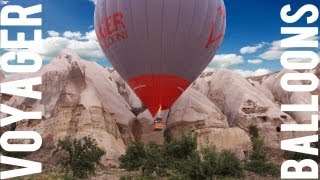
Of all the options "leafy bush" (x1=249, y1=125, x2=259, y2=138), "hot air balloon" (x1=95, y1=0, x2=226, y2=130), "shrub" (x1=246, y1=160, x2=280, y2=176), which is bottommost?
"shrub" (x1=246, y1=160, x2=280, y2=176)

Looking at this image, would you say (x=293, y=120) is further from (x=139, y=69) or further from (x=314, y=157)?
(x=139, y=69)

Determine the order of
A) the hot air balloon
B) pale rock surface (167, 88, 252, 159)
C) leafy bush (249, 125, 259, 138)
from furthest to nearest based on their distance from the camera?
leafy bush (249, 125, 259, 138) < pale rock surface (167, 88, 252, 159) < the hot air balloon

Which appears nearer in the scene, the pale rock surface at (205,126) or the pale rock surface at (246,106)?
the pale rock surface at (205,126)

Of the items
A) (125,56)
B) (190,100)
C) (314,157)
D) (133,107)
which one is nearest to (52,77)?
(133,107)

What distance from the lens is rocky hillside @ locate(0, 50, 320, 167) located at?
44594 mm

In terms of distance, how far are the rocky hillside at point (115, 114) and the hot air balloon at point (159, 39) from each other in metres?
13.9

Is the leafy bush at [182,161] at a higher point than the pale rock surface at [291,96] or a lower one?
lower

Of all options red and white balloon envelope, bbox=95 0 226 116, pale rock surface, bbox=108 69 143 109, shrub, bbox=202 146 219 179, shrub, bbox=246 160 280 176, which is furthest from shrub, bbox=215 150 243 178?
pale rock surface, bbox=108 69 143 109

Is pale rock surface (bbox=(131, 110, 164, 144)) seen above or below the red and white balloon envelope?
below

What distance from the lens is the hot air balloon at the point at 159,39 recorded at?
93.7 ft

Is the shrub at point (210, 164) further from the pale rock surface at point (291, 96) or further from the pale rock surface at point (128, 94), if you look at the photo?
the pale rock surface at point (291, 96)

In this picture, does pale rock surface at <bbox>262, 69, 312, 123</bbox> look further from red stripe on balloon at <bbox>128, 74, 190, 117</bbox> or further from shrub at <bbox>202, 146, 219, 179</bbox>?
shrub at <bbox>202, 146, 219, 179</bbox>

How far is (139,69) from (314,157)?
75.9ft

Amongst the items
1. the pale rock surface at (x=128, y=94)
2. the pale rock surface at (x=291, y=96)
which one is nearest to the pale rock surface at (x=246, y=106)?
the pale rock surface at (x=291, y=96)
